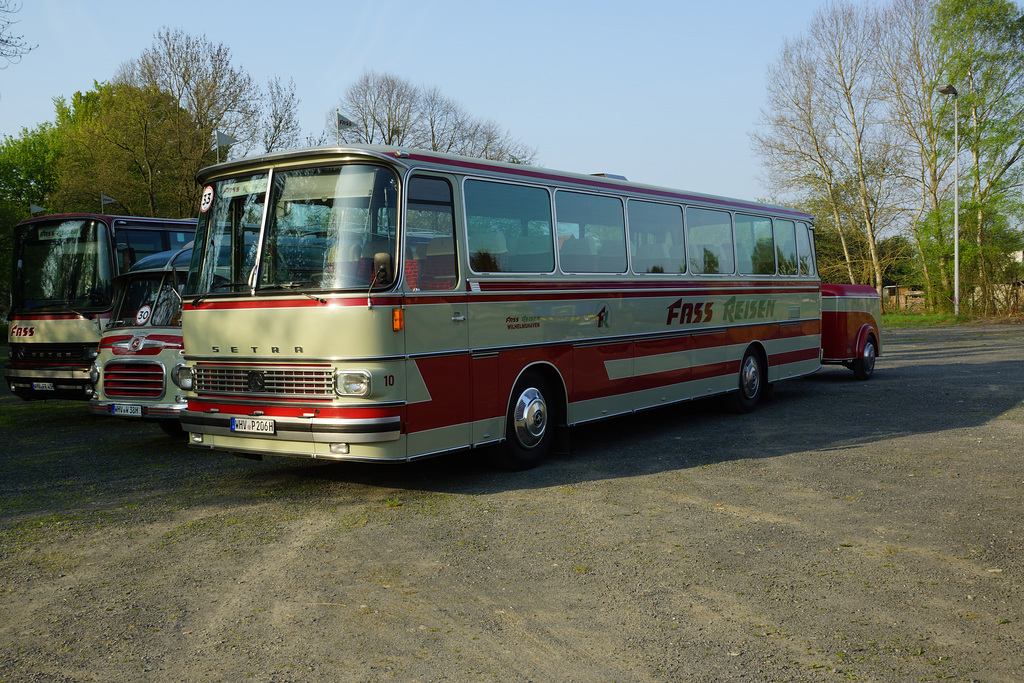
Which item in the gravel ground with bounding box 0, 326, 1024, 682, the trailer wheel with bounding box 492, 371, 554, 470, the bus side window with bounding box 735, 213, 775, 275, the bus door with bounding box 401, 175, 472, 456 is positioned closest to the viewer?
the gravel ground with bounding box 0, 326, 1024, 682

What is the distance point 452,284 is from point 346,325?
3.98 feet

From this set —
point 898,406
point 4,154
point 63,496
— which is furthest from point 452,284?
point 4,154

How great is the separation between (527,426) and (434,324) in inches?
69.4

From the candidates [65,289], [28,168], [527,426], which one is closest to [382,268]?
[527,426]

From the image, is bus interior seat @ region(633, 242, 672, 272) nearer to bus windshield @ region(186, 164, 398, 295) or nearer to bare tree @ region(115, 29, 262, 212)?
bus windshield @ region(186, 164, 398, 295)

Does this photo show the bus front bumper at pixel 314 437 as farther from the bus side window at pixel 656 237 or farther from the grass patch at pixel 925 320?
the grass patch at pixel 925 320

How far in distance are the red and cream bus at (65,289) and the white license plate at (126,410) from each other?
3.08m

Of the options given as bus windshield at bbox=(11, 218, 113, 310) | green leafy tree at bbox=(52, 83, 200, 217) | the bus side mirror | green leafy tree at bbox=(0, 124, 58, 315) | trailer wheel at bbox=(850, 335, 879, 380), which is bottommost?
trailer wheel at bbox=(850, 335, 879, 380)

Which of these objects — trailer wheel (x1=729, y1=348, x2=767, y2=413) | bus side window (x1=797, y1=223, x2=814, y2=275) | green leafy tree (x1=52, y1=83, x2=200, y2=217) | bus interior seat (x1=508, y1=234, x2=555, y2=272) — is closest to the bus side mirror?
bus interior seat (x1=508, y1=234, x2=555, y2=272)

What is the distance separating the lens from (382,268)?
7.23m

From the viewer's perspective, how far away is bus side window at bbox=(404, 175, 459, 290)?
765 cm

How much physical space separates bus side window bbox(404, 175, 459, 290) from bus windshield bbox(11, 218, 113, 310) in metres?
9.06

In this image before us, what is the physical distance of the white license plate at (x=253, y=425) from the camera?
7.59m

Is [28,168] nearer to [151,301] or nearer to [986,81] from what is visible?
[151,301]
